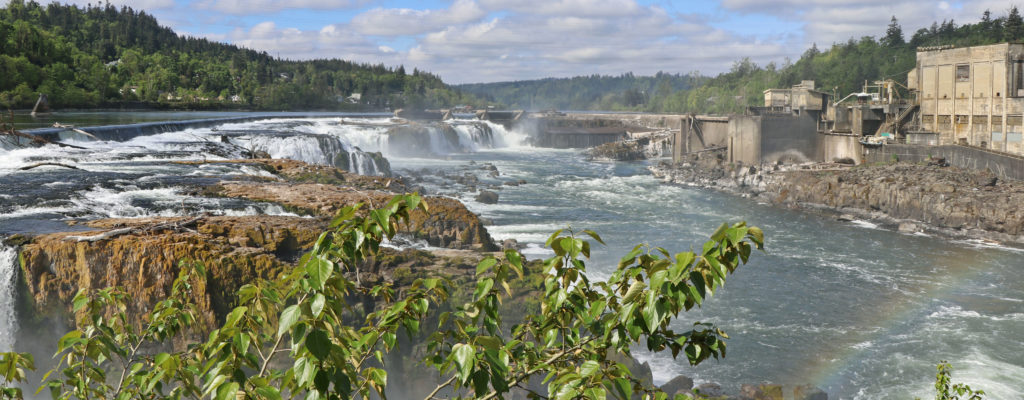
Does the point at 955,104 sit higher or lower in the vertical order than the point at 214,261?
higher

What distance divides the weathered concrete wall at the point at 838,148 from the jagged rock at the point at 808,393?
30077 mm

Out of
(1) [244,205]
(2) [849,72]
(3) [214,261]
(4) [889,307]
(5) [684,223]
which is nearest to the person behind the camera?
(3) [214,261]

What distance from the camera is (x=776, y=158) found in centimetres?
4388

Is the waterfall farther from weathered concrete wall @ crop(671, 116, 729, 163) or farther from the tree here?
the tree

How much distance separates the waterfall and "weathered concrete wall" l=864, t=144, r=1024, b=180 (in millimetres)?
34984

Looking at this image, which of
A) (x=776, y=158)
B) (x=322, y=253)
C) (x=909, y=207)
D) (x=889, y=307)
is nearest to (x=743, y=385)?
(x=889, y=307)

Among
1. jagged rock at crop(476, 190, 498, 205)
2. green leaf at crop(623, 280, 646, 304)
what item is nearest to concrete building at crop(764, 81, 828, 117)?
jagged rock at crop(476, 190, 498, 205)

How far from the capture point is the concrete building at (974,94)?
36656 mm

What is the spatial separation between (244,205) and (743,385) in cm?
1047

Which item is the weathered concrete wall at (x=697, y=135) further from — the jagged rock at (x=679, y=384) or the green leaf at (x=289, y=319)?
the green leaf at (x=289, y=319)

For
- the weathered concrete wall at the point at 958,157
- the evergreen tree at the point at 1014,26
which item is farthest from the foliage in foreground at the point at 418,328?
the evergreen tree at the point at 1014,26

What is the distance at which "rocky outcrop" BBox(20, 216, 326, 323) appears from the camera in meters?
10.1

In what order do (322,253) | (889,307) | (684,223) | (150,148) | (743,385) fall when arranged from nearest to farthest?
(322,253)
(743,385)
(889,307)
(150,148)
(684,223)

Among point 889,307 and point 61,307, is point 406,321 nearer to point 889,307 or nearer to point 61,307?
point 61,307
